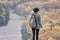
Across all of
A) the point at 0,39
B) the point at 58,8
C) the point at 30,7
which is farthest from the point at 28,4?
the point at 0,39

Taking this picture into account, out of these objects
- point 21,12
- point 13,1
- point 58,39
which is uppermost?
point 13,1

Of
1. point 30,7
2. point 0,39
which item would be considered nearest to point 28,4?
point 30,7

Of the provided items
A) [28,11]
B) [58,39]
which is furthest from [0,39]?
[58,39]

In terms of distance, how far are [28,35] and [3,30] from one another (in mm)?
327

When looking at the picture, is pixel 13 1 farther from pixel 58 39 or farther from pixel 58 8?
pixel 58 39

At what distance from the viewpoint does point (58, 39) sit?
2367mm

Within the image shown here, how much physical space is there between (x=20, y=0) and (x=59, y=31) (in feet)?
2.12

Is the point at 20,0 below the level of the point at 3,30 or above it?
above

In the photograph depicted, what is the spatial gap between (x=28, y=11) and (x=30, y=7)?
6 cm

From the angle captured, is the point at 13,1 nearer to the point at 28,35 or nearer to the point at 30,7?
the point at 30,7

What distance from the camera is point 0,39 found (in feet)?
7.78

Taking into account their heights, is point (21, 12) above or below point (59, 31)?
above

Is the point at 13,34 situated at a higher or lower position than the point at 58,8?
lower

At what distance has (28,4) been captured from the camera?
243 cm
